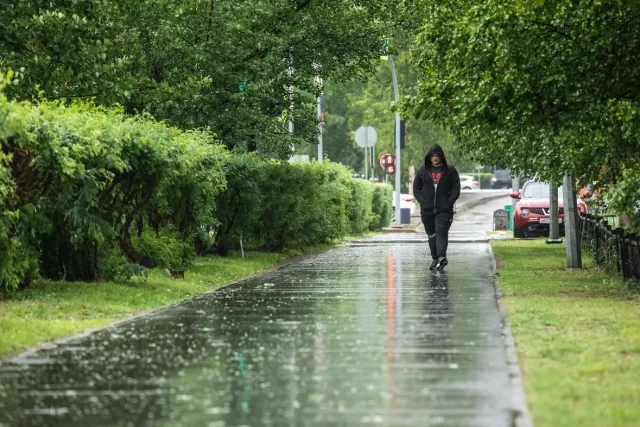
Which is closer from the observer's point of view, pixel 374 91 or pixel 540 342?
pixel 540 342

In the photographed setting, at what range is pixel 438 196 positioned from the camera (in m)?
21.2

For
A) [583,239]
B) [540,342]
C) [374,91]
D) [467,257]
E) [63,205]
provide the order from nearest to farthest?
[540,342], [63,205], [467,257], [583,239], [374,91]

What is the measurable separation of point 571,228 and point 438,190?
3.38 m

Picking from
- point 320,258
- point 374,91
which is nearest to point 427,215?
point 320,258

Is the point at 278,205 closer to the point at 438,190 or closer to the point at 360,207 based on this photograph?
the point at 438,190

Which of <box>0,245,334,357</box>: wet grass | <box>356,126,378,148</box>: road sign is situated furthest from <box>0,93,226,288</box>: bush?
<box>356,126,378,148</box>: road sign

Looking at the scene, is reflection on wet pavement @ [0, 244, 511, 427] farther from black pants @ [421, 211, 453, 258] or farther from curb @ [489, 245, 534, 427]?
→ black pants @ [421, 211, 453, 258]

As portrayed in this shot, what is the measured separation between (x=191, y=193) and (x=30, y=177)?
533cm

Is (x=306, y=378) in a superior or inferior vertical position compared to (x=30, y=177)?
inferior

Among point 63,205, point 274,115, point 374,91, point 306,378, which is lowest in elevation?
point 306,378

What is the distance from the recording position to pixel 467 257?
2647cm

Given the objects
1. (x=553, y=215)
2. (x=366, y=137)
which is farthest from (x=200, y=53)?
(x=366, y=137)

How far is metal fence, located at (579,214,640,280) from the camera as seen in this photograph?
1855cm

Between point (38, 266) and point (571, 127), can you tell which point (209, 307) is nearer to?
point (38, 266)
